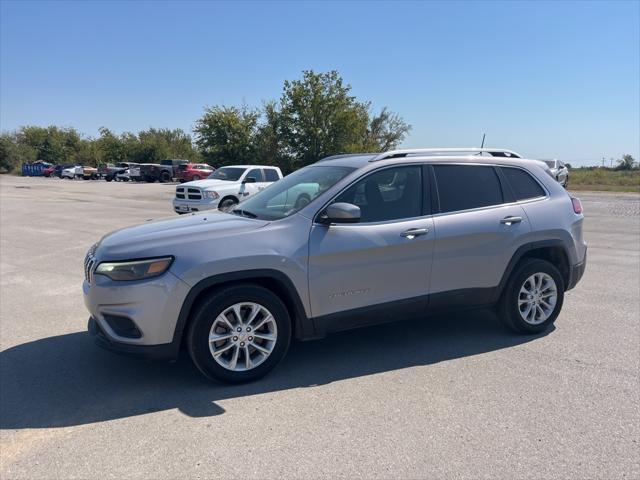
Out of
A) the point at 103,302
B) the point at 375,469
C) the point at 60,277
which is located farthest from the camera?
the point at 60,277

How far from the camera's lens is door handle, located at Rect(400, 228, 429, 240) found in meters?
4.28

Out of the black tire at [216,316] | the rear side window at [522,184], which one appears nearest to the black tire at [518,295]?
the rear side window at [522,184]

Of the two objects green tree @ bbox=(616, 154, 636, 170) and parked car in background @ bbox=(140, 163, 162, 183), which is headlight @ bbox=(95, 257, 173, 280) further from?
green tree @ bbox=(616, 154, 636, 170)

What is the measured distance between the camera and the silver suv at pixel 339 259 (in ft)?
12.1

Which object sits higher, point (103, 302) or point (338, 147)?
point (338, 147)

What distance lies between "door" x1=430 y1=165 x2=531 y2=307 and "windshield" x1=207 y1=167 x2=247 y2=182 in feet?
41.8

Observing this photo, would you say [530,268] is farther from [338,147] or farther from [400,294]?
[338,147]

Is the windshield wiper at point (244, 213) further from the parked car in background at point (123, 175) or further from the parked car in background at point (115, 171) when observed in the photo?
the parked car in background at point (115, 171)

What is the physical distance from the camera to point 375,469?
283 centimetres

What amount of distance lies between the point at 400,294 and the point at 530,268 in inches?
57.9

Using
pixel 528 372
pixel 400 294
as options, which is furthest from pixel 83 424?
pixel 528 372

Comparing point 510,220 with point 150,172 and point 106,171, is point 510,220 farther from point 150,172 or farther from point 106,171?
point 106,171

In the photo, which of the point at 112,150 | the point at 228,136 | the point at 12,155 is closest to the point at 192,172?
the point at 228,136

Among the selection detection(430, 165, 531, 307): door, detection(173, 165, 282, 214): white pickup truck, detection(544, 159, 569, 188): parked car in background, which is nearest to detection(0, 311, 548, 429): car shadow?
detection(430, 165, 531, 307): door
